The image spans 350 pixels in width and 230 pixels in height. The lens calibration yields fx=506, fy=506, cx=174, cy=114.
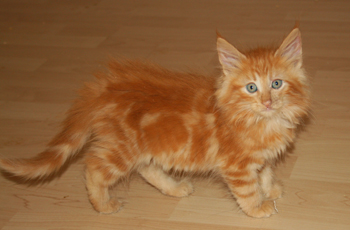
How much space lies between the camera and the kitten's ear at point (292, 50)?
1824mm

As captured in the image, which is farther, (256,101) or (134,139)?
(134,139)

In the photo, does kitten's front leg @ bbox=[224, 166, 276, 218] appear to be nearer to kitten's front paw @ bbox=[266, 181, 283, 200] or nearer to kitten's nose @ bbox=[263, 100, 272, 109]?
kitten's front paw @ bbox=[266, 181, 283, 200]

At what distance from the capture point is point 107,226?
2068 mm

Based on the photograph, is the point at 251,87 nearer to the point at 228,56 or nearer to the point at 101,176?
the point at 228,56

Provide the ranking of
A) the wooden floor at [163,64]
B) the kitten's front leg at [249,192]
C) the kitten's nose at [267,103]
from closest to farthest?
1. the kitten's nose at [267,103]
2. the kitten's front leg at [249,192]
3. the wooden floor at [163,64]

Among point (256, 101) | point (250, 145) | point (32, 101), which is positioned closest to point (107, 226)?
point (250, 145)

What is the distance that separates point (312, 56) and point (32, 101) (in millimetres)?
1734

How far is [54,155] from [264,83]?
2.88 feet

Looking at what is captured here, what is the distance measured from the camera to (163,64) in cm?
321

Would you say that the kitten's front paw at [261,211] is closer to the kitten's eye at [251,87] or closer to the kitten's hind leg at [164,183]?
the kitten's hind leg at [164,183]

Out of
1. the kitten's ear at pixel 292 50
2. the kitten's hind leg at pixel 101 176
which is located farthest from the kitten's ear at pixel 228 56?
the kitten's hind leg at pixel 101 176

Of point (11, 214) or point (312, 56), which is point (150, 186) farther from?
point (312, 56)

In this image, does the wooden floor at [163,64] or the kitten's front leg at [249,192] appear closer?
the kitten's front leg at [249,192]

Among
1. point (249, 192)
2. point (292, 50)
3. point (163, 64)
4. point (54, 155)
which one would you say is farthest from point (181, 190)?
point (163, 64)
